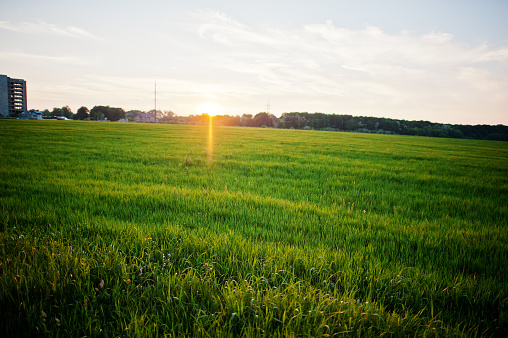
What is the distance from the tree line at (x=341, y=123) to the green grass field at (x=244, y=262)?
326ft

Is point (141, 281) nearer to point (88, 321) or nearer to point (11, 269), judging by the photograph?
point (88, 321)

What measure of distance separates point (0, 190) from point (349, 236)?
25.5ft

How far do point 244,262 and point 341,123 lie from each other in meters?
125

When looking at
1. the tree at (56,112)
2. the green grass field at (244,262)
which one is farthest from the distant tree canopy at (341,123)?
the green grass field at (244,262)

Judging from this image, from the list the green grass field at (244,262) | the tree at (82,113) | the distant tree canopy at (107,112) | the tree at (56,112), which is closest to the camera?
the green grass field at (244,262)

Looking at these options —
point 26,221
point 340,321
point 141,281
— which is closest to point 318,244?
point 340,321

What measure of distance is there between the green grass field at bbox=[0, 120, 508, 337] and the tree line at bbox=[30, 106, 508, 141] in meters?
99.5

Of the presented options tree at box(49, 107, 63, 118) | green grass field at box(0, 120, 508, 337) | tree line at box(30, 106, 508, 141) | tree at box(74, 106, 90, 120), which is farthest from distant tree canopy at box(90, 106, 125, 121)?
green grass field at box(0, 120, 508, 337)

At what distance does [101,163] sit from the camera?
9.39m

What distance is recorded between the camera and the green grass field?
1.92 meters

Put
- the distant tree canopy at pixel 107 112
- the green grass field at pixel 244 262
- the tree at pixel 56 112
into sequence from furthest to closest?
the tree at pixel 56 112
the distant tree canopy at pixel 107 112
the green grass field at pixel 244 262

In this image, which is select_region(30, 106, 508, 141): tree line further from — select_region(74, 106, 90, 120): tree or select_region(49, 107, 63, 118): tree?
select_region(49, 107, 63, 118): tree

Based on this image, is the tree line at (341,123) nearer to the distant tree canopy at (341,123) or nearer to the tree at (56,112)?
the distant tree canopy at (341,123)

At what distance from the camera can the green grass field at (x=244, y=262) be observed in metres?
1.92
